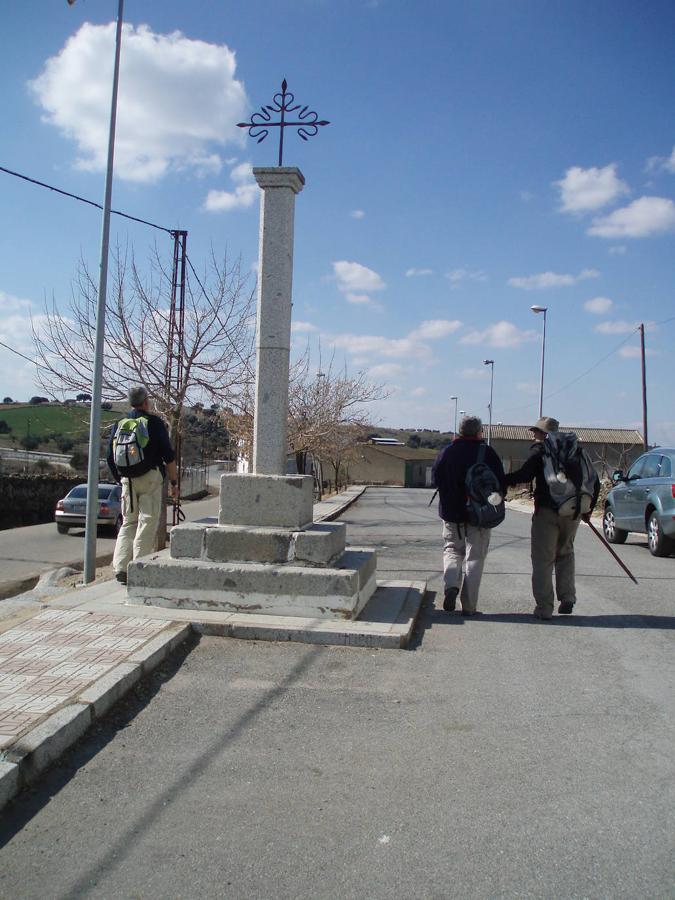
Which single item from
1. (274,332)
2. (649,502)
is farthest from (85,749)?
(649,502)

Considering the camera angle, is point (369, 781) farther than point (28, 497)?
No

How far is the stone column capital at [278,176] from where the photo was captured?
6539 millimetres

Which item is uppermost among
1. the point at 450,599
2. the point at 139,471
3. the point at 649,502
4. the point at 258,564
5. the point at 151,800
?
the point at 139,471

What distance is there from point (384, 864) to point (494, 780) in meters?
0.85

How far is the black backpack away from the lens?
6.18m

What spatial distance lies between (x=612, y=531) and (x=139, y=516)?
952cm

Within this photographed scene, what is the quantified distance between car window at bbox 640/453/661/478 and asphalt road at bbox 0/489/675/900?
6.98 meters

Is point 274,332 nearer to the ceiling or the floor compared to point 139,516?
nearer to the ceiling

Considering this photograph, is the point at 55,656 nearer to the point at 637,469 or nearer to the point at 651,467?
the point at 651,467

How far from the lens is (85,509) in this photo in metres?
23.0

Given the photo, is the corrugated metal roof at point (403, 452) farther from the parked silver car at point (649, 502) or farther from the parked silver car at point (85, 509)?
the parked silver car at point (649, 502)

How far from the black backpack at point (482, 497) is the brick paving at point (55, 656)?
255 cm

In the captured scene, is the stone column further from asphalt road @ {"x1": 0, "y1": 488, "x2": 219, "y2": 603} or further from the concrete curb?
asphalt road @ {"x1": 0, "y1": 488, "x2": 219, "y2": 603}

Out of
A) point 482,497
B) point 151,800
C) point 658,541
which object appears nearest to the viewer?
point 151,800
